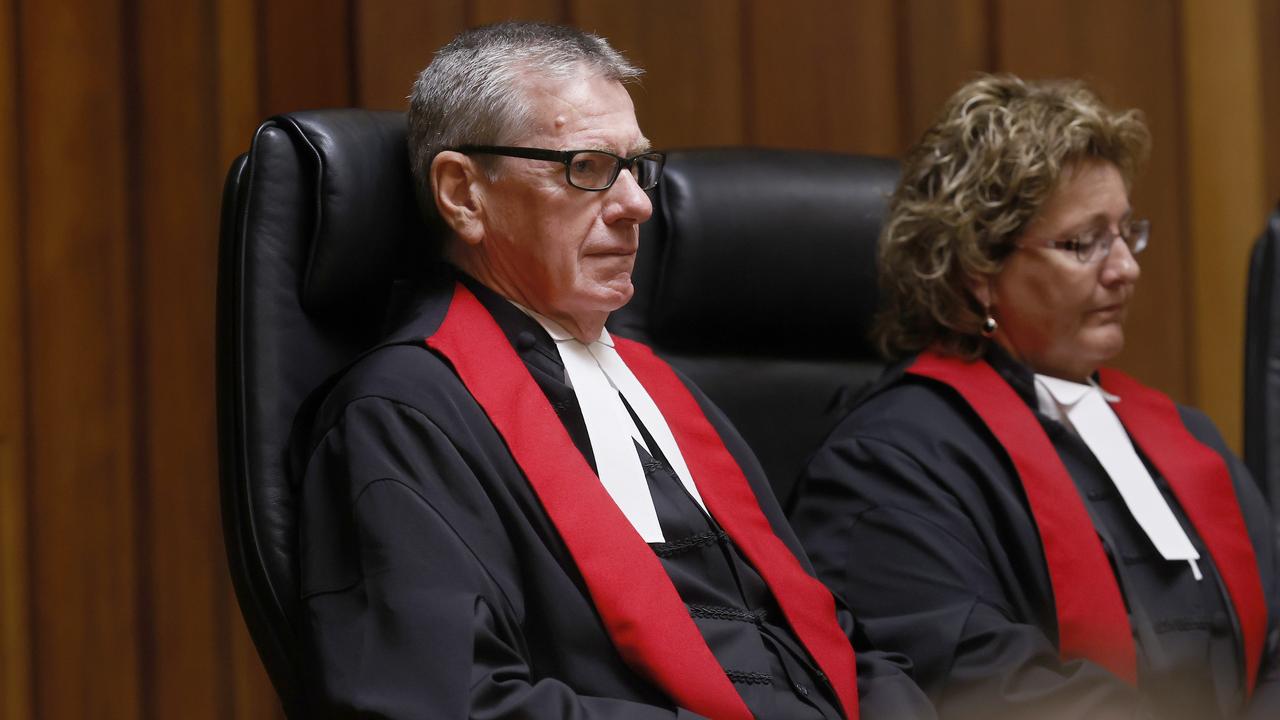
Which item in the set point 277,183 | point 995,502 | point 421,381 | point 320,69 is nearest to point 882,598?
point 995,502

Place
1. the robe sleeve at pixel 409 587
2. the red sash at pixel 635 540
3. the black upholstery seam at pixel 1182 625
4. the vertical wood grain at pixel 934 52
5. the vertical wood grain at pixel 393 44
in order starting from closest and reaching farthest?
the robe sleeve at pixel 409 587 < the red sash at pixel 635 540 < the black upholstery seam at pixel 1182 625 < the vertical wood grain at pixel 393 44 < the vertical wood grain at pixel 934 52

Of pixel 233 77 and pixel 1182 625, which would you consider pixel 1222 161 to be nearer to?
pixel 1182 625

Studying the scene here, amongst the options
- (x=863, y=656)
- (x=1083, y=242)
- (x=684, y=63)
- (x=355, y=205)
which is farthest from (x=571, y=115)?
(x=684, y=63)

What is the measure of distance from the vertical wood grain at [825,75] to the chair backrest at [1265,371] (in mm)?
769

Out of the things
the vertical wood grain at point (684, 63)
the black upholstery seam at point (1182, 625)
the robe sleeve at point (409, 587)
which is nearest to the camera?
the robe sleeve at point (409, 587)

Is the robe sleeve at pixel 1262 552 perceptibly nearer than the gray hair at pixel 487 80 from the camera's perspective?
No

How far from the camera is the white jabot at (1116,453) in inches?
78.1

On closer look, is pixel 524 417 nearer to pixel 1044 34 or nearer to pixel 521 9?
pixel 521 9

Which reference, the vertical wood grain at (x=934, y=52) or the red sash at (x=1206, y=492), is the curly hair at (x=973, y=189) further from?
the vertical wood grain at (x=934, y=52)

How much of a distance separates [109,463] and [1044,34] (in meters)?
1.94

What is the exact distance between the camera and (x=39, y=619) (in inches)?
84.7

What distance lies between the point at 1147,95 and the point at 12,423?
221 centimetres

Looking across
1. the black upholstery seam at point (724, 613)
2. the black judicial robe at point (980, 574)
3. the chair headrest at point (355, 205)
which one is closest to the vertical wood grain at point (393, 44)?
the chair headrest at point (355, 205)

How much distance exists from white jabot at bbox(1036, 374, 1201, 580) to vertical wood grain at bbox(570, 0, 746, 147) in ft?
2.86
